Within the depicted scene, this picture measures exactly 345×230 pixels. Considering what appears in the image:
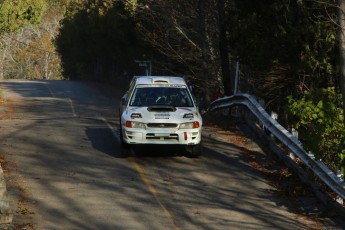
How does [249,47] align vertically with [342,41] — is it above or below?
above

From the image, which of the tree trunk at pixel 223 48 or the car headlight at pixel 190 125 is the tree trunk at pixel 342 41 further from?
the tree trunk at pixel 223 48

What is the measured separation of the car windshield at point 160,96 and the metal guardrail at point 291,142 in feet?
6.77

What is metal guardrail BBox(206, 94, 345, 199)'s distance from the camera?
12.1 m

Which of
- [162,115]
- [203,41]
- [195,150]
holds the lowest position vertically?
[195,150]

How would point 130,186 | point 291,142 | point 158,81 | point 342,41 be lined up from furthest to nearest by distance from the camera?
point 158,81 < point 291,142 < point 130,186 < point 342,41

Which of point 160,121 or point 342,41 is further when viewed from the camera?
point 160,121

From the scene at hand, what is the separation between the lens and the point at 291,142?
1471 centimetres

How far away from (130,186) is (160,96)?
3.92m

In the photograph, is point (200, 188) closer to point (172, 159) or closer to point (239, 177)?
point (239, 177)

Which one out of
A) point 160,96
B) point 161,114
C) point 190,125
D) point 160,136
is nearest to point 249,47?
point 160,96

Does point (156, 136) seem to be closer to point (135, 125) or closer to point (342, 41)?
point (135, 125)

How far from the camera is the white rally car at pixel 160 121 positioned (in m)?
15.4

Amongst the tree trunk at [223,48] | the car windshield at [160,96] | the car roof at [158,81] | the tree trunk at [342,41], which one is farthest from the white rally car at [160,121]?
the tree trunk at [223,48]

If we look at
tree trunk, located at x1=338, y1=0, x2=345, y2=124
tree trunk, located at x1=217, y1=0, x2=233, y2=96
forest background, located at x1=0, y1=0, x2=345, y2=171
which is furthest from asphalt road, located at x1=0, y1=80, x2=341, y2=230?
tree trunk, located at x1=217, y1=0, x2=233, y2=96
